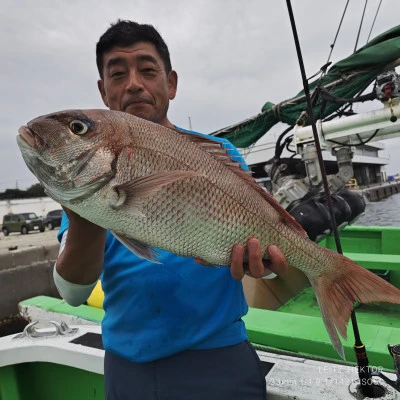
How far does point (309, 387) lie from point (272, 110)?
4.21m

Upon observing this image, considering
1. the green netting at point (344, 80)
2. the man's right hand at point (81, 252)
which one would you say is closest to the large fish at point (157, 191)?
the man's right hand at point (81, 252)

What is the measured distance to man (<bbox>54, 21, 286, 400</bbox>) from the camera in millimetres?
1396

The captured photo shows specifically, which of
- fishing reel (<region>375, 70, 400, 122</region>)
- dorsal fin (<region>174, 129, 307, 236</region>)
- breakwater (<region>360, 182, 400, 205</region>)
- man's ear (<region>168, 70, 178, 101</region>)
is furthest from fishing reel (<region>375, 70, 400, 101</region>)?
breakwater (<region>360, 182, 400, 205</region>)

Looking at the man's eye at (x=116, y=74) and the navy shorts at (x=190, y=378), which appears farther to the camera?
the man's eye at (x=116, y=74)

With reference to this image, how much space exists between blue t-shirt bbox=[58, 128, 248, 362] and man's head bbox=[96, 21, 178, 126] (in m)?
0.51

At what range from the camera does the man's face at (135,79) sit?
5.19ft

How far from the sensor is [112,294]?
151cm

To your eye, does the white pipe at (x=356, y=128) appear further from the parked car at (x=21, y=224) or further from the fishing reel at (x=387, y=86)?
the parked car at (x=21, y=224)

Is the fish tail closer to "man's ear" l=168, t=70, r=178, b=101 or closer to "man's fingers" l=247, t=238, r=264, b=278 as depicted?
"man's fingers" l=247, t=238, r=264, b=278

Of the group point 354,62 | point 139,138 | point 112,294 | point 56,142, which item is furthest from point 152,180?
point 354,62

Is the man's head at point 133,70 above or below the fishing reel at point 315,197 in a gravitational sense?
above

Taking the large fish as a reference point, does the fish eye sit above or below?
above

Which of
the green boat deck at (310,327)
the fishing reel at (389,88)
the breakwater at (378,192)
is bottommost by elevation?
the breakwater at (378,192)

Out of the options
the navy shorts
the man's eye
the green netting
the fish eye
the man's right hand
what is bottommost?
the navy shorts
